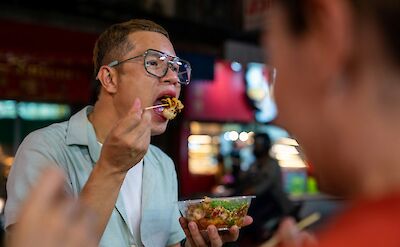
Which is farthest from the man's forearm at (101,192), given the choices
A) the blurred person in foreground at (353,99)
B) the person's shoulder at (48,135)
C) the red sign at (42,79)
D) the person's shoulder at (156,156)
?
the red sign at (42,79)

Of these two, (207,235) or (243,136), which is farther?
(243,136)

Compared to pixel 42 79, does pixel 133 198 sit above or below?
below

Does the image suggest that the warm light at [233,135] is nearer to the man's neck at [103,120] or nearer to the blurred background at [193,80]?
the blurred background at [193,80]

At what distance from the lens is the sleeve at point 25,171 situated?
214 cm

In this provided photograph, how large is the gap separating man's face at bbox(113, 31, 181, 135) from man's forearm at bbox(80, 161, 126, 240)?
59 cm

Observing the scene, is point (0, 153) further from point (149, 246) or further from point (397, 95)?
point (397, 95)

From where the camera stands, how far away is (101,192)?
1.97m

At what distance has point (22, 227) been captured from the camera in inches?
33.1

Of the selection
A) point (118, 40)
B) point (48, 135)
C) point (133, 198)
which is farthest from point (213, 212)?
point (118, 40)

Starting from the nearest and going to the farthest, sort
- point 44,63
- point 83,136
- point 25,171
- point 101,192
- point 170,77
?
point 101,192, point 25,171, point 83,136, point 170,77, point 44,63

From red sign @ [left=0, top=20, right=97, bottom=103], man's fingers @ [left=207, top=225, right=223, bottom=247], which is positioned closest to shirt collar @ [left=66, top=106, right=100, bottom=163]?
man's fingers @ [left=207, top=225, right=223, bottom=247]

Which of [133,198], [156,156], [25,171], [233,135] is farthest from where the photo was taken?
[233,135]

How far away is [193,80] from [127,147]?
6.58 m

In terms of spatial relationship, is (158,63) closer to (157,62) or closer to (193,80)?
(157,62)
